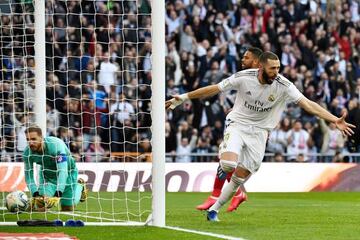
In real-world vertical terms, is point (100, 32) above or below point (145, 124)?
above

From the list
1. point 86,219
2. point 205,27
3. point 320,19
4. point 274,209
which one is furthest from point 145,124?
point 86,219

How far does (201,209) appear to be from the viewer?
51.8 ft

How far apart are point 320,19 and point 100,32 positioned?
8.60 m

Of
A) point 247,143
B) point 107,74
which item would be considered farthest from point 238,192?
point 107,74

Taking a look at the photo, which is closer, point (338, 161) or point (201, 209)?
point (201, 209)

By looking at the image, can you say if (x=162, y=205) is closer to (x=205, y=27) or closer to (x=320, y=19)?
(x=205, y=27)

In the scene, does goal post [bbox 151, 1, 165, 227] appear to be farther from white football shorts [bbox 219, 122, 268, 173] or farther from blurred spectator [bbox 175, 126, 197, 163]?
blurred spectator [bbox 175, 126, 197, 163]

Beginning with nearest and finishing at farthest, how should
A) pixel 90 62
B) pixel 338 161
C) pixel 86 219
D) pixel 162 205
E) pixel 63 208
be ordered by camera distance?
pixel 162 205
pixel 86 219
pixel 63 208
pixel 90 62
pixel 338 161

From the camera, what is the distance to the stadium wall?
24703 millimetres

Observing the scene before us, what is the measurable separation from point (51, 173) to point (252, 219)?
129 inches

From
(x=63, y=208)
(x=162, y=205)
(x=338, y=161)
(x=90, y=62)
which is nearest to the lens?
(x=162, y=205)

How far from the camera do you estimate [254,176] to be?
25.9m

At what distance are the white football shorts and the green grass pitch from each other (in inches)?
29.6

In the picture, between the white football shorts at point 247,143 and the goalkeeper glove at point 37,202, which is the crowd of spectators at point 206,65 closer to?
the goalkeeper glove at point 37,202
